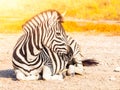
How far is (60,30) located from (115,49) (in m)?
6.99

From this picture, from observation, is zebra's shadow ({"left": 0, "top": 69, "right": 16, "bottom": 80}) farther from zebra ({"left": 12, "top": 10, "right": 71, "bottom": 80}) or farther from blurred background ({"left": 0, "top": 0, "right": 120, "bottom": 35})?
blurred background ({"left": 0, "top": 0, "right": 120, "bottom": 35})

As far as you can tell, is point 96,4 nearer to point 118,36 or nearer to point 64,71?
point 118,36

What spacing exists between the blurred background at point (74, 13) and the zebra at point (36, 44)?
48.1ft

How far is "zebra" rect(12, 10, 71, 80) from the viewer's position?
1203 cm

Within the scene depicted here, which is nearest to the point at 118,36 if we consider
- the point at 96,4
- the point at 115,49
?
the point at 115,49

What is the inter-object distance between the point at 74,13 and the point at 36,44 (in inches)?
1020

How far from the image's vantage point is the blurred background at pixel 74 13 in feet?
96.8

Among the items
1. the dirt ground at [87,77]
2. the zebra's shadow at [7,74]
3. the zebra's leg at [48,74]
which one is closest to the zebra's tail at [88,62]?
the dirt ground at [87,77]

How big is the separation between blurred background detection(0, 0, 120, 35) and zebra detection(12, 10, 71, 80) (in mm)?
14665

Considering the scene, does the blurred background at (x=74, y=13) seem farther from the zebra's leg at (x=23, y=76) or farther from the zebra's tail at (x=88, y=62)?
the zebra's leg at (x=23, y=76)

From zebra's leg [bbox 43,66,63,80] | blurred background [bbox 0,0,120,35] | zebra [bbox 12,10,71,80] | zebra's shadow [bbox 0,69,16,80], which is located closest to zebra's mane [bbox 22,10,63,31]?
zebra [bbox 12,10,71,80]

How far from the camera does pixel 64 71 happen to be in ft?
40.3

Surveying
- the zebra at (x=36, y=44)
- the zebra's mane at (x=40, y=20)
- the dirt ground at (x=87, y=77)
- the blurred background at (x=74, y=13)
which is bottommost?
the dirt ground at (x=87, y=77)

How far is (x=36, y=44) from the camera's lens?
1208cm
